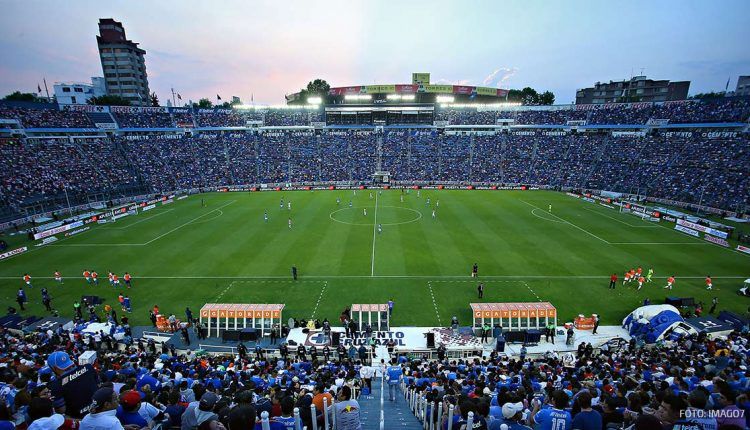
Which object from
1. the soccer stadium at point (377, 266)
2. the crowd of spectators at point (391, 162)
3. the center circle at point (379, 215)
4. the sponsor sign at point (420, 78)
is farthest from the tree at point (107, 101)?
the center circle at point (379, 215)

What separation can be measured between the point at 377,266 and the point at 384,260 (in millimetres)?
1442

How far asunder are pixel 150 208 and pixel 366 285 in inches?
1656

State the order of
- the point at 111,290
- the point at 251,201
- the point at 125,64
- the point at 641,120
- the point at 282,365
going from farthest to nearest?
the point at 125,64
the point at 641,120
the point at 251,201
the point at 111,290
the point at 282,365

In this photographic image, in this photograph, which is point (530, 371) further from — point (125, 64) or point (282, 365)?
point (125, 64)

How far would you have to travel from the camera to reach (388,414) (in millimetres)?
10055

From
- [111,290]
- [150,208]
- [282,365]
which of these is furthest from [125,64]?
[282,365]

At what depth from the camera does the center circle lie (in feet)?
147

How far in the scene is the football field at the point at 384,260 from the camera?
25.7 m

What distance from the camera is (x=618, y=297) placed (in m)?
25.8

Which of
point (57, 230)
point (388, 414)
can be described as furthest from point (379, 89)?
point (388, 414)

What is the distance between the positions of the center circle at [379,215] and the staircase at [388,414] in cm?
3149

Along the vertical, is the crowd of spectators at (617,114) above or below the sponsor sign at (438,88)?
below

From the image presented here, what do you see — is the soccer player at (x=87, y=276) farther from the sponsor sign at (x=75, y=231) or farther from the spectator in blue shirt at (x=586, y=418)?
the spectator in blue shirt at (x=586, y=418)

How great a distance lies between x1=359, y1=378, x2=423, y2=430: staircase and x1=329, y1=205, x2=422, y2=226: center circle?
31.5 metres
